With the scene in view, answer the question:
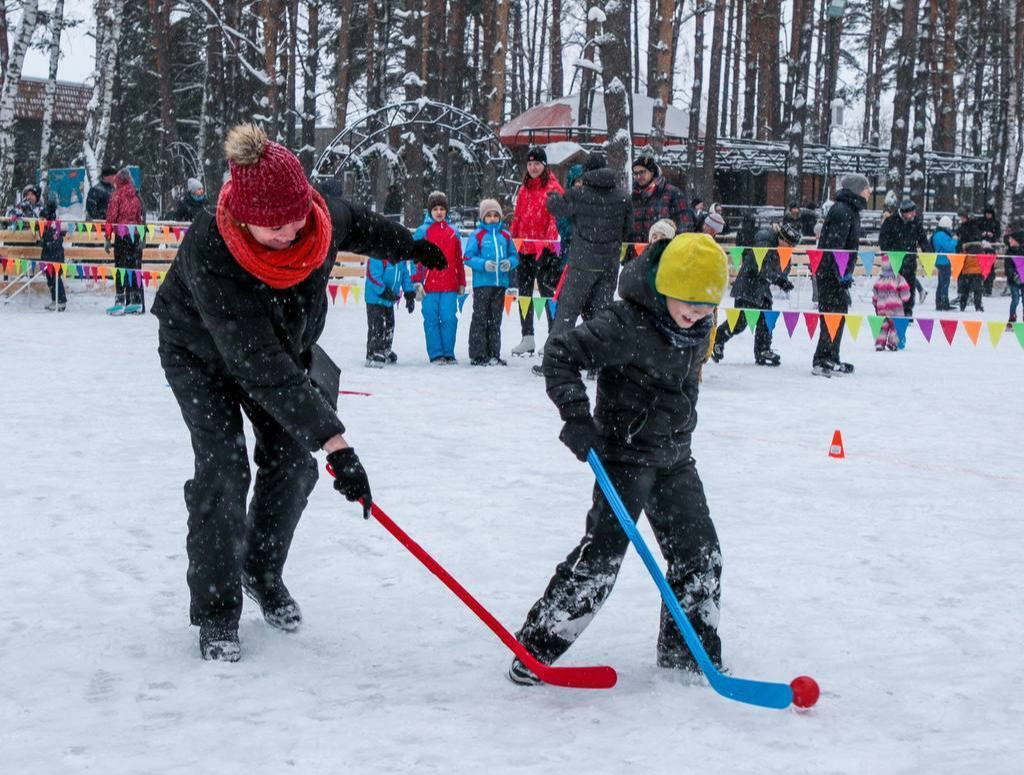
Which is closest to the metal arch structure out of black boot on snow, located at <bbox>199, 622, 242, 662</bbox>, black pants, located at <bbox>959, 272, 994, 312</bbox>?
black pants, located at <bbox>959, 272, 994, 312</bbox>

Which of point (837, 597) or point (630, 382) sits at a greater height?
point (630, 382)

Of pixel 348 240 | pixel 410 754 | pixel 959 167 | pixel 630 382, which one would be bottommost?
pixel 410 754

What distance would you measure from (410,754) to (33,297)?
598 inches

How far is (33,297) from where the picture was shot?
16.6m

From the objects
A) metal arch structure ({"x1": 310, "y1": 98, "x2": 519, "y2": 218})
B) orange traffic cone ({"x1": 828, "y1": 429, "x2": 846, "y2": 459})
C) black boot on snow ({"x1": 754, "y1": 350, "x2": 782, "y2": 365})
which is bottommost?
orange traffic cone ({"x1": 828, "y1": 429, "x2": 846, "y2": 459})

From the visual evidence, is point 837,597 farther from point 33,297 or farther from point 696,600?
point 33,297

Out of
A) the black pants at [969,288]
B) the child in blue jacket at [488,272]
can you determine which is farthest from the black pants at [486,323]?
the black pants at [969,288]

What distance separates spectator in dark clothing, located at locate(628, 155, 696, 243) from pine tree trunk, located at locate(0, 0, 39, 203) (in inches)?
467

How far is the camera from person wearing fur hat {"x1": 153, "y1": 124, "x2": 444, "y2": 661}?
327 centimetres

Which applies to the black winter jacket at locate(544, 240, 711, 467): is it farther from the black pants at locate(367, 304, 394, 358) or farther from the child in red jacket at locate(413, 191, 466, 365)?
the black pants at locate(367, 304, 394, 358)

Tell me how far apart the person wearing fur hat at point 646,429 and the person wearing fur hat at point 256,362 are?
64 centimetres

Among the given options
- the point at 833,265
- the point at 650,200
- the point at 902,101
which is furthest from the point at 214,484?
the point at 902,101

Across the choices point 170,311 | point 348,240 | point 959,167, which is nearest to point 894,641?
point 348,240

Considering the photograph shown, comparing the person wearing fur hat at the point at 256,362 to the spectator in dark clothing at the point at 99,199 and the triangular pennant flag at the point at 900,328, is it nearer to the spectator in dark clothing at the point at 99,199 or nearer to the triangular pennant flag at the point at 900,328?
the triangular pennant flag at the point at 900,328
